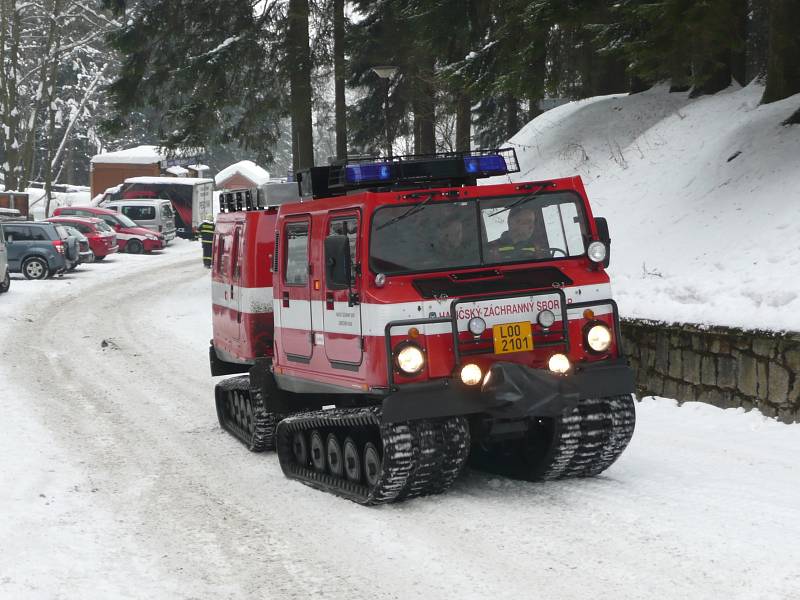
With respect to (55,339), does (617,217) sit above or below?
above

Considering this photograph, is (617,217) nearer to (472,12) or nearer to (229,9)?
(472,12)

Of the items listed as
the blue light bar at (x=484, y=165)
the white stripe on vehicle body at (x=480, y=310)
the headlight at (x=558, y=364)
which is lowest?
the headlight at (x=558, y=364)

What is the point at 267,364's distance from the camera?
11039 millimetres

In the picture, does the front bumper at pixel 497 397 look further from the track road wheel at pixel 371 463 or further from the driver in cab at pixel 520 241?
the driver in cab at pixel 520 241

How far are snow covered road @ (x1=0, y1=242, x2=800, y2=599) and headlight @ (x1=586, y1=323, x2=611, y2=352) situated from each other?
1136mm

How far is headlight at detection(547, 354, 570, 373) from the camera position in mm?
8641

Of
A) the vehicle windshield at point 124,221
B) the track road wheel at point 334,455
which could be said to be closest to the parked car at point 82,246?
the vehicle windshield at point 124,221

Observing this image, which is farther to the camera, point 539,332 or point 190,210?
point 190,210

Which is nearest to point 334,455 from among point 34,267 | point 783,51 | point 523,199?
point 523,199

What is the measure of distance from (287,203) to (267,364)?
5.45 feet

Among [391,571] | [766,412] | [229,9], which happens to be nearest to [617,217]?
[766,412]

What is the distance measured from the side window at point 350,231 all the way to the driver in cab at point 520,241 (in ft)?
3.70

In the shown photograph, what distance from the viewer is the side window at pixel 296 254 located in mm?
9953

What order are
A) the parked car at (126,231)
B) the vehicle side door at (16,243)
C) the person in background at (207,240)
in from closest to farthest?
the vehicle side door at (16,243), the person in background at (207,240), the parked car at (126,231)
